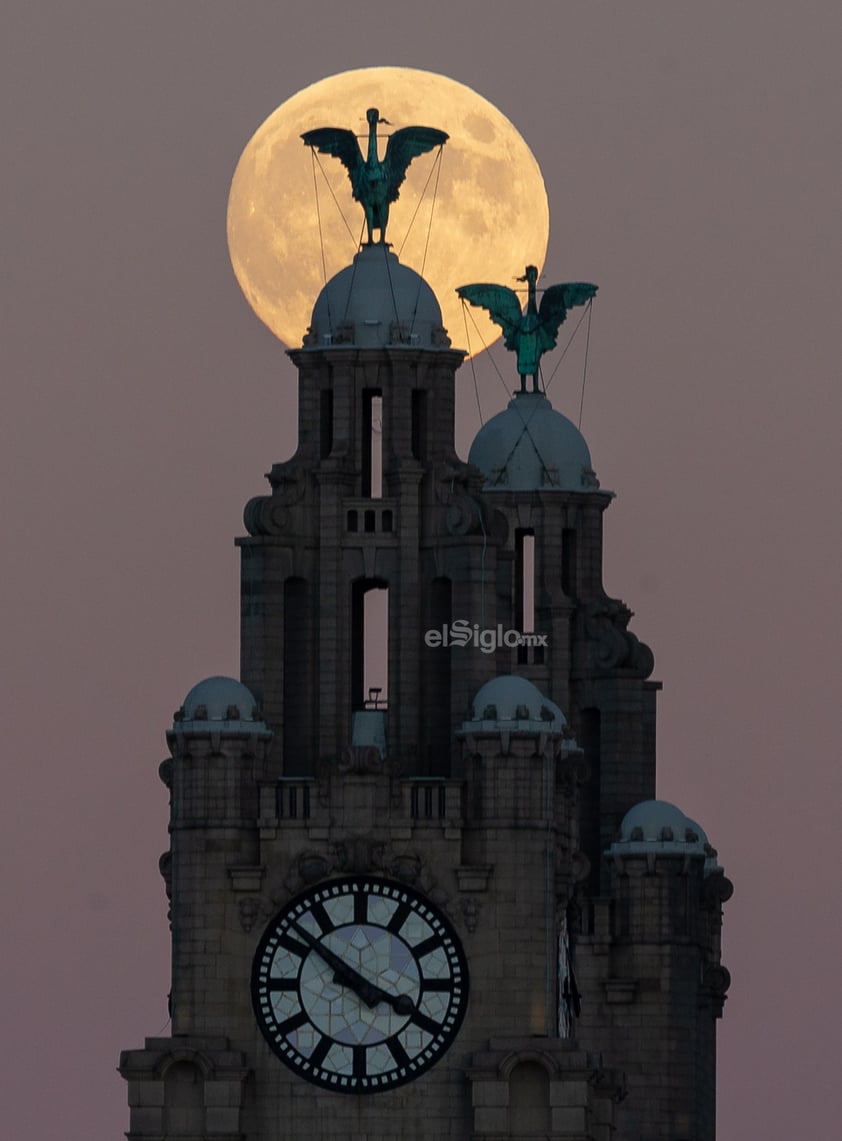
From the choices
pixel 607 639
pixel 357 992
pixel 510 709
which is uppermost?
pixel 607 639

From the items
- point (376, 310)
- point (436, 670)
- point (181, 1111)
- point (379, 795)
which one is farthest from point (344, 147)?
point (181, 1111)

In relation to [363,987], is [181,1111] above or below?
below

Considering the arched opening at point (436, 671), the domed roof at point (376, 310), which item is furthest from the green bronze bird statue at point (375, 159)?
the arched opening at point (436, 671)

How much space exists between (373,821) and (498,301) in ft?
62.5

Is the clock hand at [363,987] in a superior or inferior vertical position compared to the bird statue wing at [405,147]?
inferior

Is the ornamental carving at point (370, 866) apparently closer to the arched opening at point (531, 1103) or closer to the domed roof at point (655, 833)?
the arched opening at point (531, 1103)

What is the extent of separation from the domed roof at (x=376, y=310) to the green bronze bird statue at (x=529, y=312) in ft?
32.6

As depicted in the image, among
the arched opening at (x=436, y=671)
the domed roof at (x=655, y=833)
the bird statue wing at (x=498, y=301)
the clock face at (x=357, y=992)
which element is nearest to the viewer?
the clock face at (x=357, y=992)

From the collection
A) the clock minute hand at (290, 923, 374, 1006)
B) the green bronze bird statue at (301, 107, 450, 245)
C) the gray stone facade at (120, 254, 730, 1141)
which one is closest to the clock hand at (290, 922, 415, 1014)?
the clock minute hand at (290, 923, 374, 1006)

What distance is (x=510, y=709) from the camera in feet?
562

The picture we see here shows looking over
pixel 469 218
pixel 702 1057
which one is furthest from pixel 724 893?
pixel 469 218

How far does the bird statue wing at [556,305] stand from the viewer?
187600 millimetres

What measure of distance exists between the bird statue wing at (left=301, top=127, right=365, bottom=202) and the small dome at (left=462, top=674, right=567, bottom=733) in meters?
11.4

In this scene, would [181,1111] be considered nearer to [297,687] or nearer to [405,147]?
[297,687]
